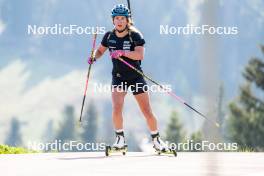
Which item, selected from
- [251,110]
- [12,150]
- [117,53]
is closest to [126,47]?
[117,53]

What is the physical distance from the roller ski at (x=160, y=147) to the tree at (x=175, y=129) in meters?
94.1

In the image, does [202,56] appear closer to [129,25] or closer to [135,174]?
[135,174]

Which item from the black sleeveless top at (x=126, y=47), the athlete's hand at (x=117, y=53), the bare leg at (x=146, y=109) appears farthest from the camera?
the bare leg at (x=146, y=109)

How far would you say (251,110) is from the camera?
217 ft

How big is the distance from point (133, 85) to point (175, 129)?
328 ft

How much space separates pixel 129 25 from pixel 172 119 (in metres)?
98.5

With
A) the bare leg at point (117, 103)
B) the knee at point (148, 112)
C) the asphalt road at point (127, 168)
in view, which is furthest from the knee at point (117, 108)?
the asphalt road at point (127, 168)

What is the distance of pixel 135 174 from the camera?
7523 mm

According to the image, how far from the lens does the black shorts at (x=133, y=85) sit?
1100cm

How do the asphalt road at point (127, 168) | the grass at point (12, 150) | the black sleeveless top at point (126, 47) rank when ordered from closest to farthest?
the asphalt road at point (127, 168) < the black sleeveless top at point (126, 47) < the grass at point (12, 150)

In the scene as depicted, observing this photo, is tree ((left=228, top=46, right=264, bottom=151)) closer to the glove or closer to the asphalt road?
the glove

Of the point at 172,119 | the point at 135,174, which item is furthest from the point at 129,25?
the point at 172,119

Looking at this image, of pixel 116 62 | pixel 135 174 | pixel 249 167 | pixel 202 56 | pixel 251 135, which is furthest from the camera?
pixel 251 135

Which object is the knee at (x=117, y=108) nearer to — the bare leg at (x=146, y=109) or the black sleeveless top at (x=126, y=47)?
the bare leg at (x=146, y=109)
